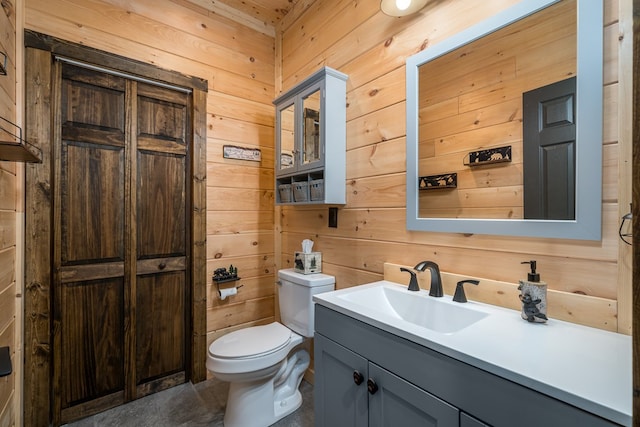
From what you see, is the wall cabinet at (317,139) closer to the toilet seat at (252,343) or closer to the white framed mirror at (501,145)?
the white framed mirror at (501,145)

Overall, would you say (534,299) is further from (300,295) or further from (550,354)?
(300,295)

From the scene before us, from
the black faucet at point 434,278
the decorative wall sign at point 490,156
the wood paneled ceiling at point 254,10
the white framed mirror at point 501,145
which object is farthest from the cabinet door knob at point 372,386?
the wood paneled ceiling at point 254,10

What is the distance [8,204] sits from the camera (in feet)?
4.55

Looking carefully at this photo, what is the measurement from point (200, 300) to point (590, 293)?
2086 mm

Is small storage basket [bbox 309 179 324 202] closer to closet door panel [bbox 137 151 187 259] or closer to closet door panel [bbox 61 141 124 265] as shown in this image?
closet door panel [bbox 137 151 187 259]

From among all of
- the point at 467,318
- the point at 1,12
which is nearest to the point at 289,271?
the point at 467,318

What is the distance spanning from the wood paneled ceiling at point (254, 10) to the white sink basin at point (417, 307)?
83.2 inches

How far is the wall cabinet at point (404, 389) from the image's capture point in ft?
2.10

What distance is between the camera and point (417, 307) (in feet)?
4.14

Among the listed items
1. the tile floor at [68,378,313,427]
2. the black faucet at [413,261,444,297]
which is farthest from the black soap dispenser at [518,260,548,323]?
the tile floor at [68,378,313,427]

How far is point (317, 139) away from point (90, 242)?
151 centimetres

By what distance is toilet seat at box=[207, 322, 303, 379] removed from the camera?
1.51 meters

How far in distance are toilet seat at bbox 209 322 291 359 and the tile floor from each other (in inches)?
13.7

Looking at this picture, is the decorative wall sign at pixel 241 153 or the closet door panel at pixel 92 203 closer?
the closet door panel at pixel 92 203
